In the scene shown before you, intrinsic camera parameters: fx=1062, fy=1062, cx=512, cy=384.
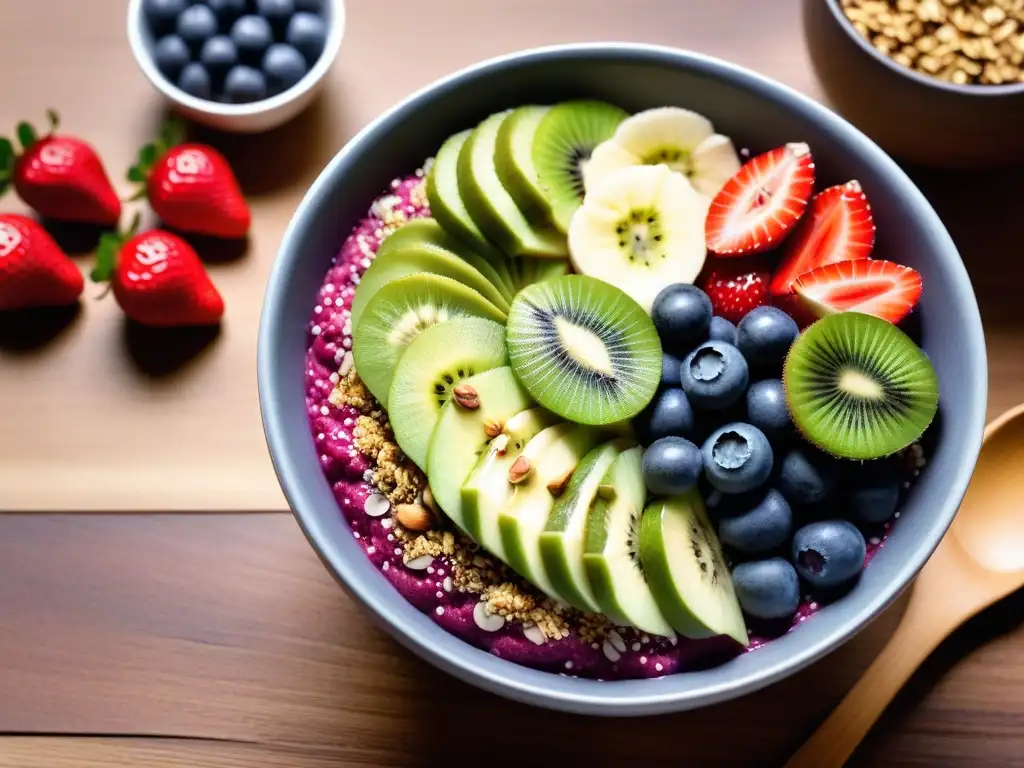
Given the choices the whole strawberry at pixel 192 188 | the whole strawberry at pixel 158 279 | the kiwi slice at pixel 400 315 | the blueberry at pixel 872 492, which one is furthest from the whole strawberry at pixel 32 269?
the blueberry at pixel 872 492

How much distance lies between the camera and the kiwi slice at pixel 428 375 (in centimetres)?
118

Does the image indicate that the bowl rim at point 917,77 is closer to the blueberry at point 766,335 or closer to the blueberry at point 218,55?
the blueberry at point 766,335

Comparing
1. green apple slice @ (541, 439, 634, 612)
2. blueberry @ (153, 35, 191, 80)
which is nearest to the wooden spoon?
green apple slice @ (541, 439, 634, 612)

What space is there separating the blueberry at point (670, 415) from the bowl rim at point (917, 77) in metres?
0.50

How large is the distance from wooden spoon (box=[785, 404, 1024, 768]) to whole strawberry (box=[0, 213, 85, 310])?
112cm

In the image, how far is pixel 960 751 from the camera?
1.32 metres

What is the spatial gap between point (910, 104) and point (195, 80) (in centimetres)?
95

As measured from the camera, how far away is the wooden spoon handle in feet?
4.17

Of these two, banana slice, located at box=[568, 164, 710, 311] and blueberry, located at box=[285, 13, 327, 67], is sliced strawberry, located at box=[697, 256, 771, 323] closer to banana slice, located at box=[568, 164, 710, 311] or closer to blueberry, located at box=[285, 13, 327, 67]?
banana slice, located at box=[568, 164, 710, 311]

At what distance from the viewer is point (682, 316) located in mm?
1146

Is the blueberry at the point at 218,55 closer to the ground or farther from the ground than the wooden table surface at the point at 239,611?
farther from the ground

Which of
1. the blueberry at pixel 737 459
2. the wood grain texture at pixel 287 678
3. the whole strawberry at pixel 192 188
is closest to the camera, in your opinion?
the blueberry at pixel 737 459

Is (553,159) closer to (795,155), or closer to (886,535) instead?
(795,155)

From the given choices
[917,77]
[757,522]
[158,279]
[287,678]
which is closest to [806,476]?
[757,522]
